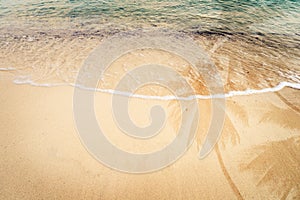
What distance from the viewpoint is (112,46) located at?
564 centimetres

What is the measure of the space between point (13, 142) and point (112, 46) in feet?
11.5

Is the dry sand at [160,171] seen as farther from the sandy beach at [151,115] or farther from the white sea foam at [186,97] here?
the white sea foam at [186,97]

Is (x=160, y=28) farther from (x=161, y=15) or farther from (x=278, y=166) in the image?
(x=278, y=166)

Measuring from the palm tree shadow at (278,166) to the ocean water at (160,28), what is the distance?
125cm

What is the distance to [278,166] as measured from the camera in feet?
8.57

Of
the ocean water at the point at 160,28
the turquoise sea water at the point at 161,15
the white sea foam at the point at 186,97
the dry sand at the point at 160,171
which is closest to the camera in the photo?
the dry sand at the point at 160,171

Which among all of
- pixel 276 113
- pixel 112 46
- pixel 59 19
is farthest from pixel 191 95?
pixel 59 19

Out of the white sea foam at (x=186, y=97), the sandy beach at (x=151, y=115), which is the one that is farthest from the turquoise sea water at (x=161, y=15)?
the white sea foam at (x=186, y=97)

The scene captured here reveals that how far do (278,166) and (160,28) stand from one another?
5.24 metres

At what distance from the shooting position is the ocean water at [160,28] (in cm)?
439

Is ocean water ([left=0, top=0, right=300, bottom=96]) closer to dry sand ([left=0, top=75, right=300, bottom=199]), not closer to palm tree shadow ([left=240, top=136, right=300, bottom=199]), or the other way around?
dry sand ([left=0, top=75, right=300, bottom=199])

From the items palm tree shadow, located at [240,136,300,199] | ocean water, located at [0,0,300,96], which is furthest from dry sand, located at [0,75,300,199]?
ocean water, located at [0,0,300,96]

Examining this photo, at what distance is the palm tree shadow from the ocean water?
1251 millimetres

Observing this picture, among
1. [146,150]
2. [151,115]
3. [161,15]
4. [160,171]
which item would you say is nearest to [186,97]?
[151,115]
